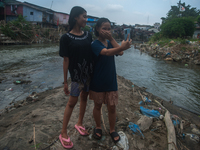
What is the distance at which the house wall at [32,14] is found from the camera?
1054 inches

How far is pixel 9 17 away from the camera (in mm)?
26578

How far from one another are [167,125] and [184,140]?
0.38 m

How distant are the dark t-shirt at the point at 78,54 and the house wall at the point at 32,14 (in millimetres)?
30764

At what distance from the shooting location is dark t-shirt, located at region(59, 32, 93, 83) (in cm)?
167

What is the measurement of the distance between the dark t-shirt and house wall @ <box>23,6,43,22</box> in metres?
30.8

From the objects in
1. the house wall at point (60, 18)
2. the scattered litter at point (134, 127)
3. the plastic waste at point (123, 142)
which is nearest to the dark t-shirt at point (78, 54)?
the plastic waste at point (123, 142)

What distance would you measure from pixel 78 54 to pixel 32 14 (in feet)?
103

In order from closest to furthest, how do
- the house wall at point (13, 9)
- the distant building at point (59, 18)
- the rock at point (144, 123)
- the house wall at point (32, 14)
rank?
the rock at point (144, 123) → the house wall at point (13, 9) → the house wall at point (32, 14) → the distant building at point (59, 18)

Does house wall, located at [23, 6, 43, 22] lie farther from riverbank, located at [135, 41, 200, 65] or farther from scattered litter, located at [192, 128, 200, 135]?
scattered litter, located at [192, 128, 200, 135]

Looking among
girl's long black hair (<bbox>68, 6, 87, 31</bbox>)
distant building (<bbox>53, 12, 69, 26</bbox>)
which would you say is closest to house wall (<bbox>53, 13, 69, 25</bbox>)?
distant building (<bbox>53, 12, 69, 26</bbox>)

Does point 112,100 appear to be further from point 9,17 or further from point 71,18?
point 9,17

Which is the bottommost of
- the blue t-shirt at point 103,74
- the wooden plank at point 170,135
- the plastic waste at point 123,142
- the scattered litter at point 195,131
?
the scattered litter at point 195,131

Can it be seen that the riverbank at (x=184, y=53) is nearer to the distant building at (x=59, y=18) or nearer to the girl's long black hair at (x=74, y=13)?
the girl's long black hair at (x=74, y=13)

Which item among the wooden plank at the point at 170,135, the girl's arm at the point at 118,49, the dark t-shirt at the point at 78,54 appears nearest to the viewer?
the girl's arm at the point at 118,49
